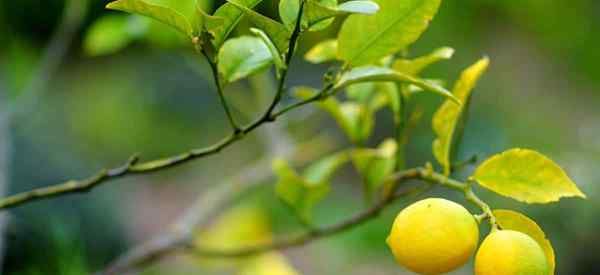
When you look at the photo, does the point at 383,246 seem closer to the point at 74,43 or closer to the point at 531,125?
the point at 531,125

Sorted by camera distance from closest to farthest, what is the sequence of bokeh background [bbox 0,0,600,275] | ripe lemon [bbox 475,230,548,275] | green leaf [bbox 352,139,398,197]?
ripe lemon [bbox 475,230,548,275] < green leaf [bbox 352,139,398,197] < bokeh background [bbox 0,0,600,275]

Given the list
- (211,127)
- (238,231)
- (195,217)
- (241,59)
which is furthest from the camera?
(211,127)

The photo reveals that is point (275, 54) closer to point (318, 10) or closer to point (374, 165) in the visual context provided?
point (318, 10)

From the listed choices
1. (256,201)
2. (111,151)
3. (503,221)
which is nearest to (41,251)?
(256,201)

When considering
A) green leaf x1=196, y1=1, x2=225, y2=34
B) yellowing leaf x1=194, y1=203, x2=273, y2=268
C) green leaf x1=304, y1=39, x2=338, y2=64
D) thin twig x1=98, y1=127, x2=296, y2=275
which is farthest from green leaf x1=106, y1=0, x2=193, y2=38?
yellowing leaf x1=194, y1=203, x2=273, y2=268

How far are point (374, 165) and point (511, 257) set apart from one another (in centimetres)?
25

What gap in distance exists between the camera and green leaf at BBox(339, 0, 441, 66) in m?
0.38

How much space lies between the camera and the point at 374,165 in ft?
1.82

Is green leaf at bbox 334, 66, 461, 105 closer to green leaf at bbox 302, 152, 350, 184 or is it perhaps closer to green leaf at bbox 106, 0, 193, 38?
green leaf at bbox 106, 0, 193, 38

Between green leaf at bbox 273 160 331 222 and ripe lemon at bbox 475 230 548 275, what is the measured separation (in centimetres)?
24

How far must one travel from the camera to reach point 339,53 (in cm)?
40

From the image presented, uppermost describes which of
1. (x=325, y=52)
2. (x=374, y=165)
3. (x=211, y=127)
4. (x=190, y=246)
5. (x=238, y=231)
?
(x=325, y=52)

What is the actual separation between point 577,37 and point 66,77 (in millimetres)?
1057

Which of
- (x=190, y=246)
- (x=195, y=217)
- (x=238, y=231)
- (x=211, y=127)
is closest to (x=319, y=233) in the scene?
(x=190, y=246)
